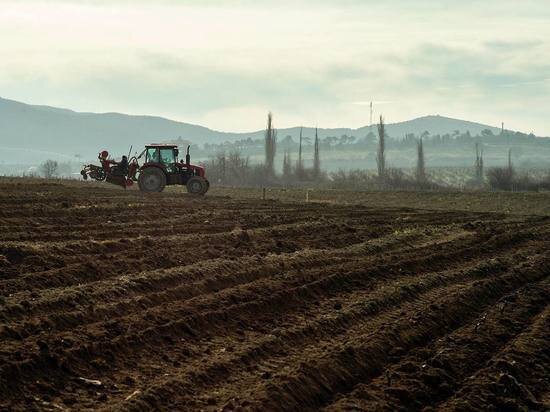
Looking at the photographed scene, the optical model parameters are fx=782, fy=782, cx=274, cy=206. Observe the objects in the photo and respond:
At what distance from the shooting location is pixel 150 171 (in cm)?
3341

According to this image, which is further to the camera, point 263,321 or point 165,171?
point 165,171

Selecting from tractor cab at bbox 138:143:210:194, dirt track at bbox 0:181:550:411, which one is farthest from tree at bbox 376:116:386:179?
dirt track at bbox 0:181:550:411

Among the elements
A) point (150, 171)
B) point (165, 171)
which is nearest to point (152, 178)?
point (150, 171)

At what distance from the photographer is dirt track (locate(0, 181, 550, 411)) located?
7469mm

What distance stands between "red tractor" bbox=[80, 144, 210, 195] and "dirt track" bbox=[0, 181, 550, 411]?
14685mm

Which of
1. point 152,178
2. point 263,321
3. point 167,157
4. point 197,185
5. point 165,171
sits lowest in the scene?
point 263,321

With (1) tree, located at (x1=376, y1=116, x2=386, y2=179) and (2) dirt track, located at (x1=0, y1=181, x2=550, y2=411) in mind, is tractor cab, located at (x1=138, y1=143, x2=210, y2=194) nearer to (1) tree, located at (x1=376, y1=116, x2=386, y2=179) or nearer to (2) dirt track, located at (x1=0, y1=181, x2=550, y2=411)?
(2) dirt track, located at (x1=0, y1=181, x2=550, y2=411)

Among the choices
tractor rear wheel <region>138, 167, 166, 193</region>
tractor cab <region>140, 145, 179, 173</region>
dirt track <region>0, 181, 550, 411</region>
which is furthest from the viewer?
tractor cab <region>140, 145, 179, 173</region>

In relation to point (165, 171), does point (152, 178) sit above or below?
below

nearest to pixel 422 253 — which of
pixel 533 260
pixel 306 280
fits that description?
pixel 533 260

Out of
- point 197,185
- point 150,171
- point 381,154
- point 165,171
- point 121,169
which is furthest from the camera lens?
point 381,154

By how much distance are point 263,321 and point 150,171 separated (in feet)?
78.6

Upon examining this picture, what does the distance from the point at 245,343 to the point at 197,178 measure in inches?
998

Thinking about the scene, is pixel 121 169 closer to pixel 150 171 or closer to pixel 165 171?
pixel 150 171
